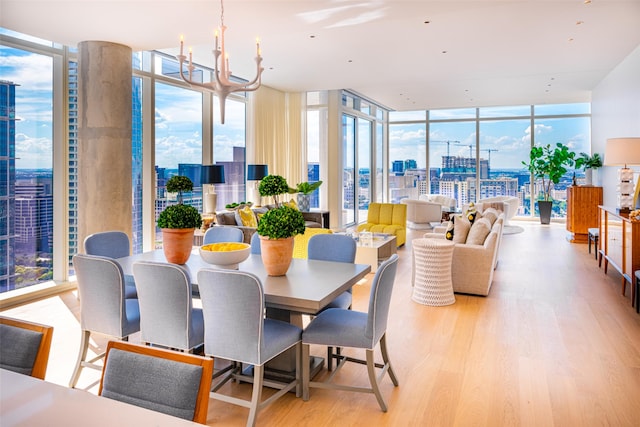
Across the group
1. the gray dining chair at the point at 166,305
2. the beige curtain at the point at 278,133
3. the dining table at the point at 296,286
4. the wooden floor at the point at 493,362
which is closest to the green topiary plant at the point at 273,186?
the dining table at the point at 296,286

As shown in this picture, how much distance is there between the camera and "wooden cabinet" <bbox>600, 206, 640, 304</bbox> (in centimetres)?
446

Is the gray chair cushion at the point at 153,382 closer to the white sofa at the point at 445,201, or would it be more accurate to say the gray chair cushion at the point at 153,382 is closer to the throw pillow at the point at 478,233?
the throw pillow at the point at 478,233

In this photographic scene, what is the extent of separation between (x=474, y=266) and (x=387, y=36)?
3.13 metres

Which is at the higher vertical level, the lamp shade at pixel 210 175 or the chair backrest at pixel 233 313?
the lamp shade at pixel 210 175

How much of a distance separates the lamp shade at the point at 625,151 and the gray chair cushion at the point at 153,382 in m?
5.95

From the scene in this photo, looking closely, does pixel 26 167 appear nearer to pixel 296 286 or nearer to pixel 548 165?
pixel 296 286

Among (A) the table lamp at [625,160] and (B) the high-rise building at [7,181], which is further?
(A) the table lamp at [625,160]

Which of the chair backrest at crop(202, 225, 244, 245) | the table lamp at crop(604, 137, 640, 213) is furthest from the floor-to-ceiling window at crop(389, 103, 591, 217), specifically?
the chair backrest at crop(202, 225, 244, 245)

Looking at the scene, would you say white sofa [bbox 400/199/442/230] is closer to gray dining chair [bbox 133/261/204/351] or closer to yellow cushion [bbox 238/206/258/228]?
yellow cushion [bbox 238/206/258/228]

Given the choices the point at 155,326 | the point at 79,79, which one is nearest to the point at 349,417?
the point at 155,326

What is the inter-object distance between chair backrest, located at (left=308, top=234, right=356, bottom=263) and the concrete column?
274 centimetres

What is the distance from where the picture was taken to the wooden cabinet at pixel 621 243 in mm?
4465

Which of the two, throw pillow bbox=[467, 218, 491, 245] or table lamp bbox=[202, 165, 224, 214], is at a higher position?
table lamp bbox=[202, 165, 224, 214]

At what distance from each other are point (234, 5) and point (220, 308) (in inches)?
109
